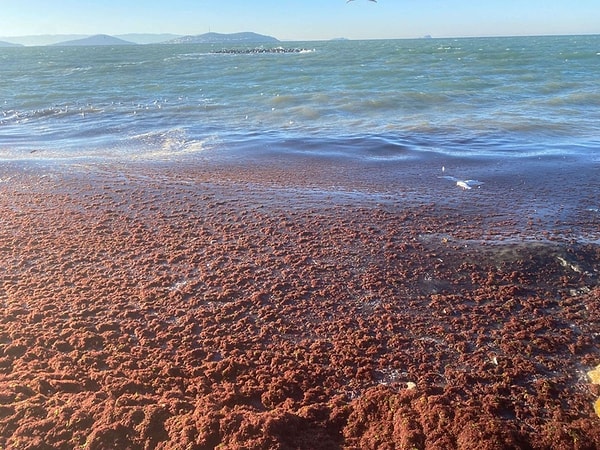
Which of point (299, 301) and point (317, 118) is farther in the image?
point (317, 118)

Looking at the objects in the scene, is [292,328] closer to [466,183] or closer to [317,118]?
[466,183]

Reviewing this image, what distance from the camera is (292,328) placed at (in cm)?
276

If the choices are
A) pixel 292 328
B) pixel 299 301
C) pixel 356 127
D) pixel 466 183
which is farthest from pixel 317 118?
pixel 292 328

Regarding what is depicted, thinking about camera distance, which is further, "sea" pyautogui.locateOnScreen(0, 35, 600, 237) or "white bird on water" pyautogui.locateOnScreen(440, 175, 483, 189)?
"sea" pyautogui.locateOnScreen(0, 35, 600, 237)

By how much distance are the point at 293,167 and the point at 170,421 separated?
4.73 meters

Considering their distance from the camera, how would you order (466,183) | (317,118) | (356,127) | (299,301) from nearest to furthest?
(299,301), (466,183), (356,127), (317,118)

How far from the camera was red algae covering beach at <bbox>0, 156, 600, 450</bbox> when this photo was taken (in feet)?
6.69

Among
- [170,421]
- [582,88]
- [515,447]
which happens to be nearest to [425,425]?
[515,447]

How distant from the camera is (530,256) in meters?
3.59

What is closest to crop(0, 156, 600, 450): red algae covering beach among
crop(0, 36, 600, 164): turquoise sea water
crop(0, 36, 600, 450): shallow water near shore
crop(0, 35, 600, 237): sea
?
crop(0, 36, 600, 450): shallow water near shore

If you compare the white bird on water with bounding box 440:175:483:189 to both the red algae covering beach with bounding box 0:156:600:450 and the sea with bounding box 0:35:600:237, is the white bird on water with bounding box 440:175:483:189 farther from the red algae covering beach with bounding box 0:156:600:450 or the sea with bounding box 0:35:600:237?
the red algae covering beach with bounding box 0:156:600:450

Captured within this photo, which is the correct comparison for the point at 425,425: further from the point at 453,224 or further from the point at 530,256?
the point at 453,224

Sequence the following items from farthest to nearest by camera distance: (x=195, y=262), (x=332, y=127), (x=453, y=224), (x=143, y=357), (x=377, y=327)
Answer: (x=332, y=127) → (x=453, y=224) → (x=195, y=262) → (x=377, y=327) → (x=143, y=357)

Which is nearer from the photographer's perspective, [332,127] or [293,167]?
[293,167]
